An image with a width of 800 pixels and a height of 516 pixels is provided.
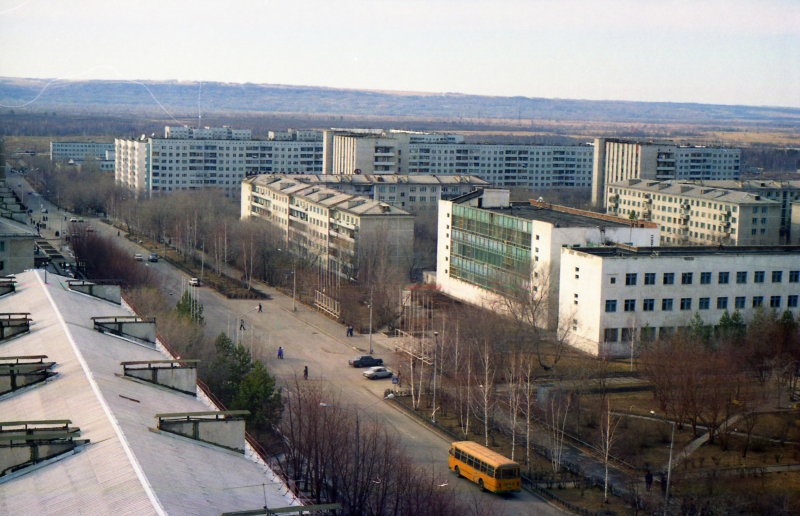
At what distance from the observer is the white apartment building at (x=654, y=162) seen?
1551 inches

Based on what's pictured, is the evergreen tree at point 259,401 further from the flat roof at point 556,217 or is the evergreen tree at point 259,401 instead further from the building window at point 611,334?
the flat roof at point 556,217

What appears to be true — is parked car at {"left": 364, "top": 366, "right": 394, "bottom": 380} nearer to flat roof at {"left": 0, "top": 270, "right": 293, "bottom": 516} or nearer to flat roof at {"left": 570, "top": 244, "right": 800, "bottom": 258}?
flat roof at {"left": 570, "top": 244, "right": 800, "bottom": 258}

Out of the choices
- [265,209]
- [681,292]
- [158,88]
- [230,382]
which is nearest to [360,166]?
[265,209]

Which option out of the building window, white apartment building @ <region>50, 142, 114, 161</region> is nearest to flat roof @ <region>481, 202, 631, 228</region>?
the building window

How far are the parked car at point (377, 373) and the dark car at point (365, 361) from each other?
0.52 metres

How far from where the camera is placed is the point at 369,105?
474 ft

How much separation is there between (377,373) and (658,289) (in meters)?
4.88

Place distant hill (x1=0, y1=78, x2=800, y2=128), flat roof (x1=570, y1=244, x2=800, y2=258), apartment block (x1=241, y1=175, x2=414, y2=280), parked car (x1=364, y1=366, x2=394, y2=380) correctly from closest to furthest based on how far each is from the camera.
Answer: parked car (x1=364, y1=366, x2=394, y2=380), flat roof (x1=570, y1=244, x2=800, y2=258), apartment block (x1=241, y1=175, x2=414, y2=280), distant hill (x1=0, y1=78, x2=800, y2=128)

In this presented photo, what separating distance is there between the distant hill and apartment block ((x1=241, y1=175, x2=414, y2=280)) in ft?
154

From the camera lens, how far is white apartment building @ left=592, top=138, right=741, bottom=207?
3941 centimetres

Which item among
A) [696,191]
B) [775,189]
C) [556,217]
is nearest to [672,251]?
[556,217]

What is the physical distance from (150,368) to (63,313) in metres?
1.88

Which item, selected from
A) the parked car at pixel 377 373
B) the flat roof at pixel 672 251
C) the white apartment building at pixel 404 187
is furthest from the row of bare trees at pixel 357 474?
the white apartment building at pixel 404 187

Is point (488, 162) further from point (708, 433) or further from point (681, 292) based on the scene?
point (708, 433)
